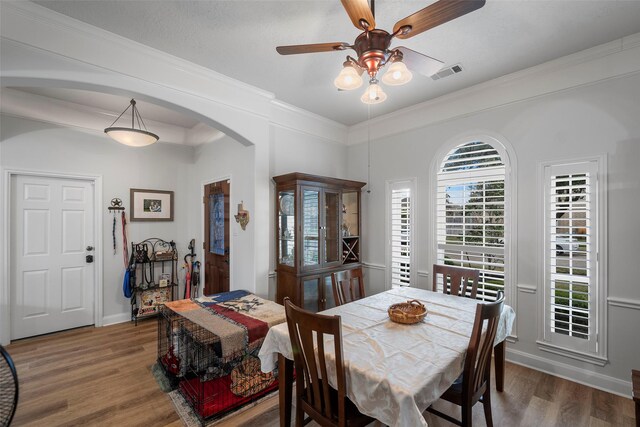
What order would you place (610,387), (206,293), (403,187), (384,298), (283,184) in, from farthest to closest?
(206,293), (403,187), (283,184), (384,298), (610,387)

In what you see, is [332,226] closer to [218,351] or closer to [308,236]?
[308,236]

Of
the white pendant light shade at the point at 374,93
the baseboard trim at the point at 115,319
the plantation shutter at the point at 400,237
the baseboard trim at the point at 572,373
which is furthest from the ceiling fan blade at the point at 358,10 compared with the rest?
the baseboard trim at the point at 115,319

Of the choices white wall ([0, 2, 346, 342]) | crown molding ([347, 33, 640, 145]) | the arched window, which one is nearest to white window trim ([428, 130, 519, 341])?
the arched window

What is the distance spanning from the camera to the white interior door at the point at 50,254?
11.6ft

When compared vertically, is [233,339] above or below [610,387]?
above

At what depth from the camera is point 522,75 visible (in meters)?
2.86

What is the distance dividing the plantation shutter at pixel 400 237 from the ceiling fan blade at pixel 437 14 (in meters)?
2.42

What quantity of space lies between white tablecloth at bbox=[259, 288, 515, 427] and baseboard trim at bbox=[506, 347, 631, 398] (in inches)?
40.5

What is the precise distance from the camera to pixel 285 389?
1.91 metres

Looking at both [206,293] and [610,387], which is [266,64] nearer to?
[206,293]

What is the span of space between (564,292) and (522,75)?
2.12 meters

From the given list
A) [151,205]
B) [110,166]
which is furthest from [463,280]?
[110,166]

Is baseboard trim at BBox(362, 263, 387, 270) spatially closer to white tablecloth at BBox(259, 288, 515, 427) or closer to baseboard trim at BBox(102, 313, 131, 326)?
white tablecloth at BBox(259, 288, 515, 427)

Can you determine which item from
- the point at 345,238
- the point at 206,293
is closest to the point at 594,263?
the point at 345,238
